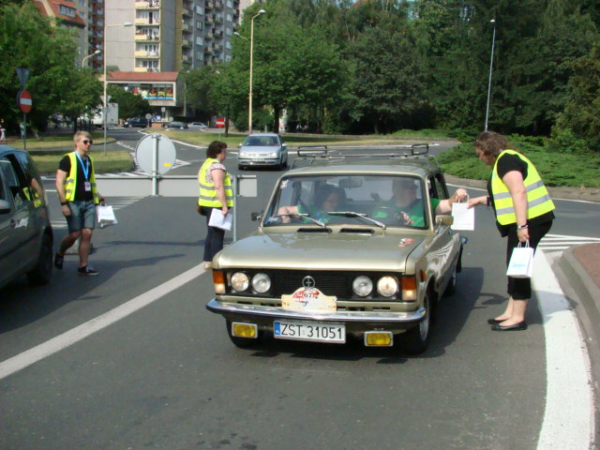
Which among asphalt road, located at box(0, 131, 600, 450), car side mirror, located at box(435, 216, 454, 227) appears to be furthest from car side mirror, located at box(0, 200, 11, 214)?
car side mirror, located at box(435, 216, 454, 227)

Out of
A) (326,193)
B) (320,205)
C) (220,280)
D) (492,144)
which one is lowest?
(220,280)

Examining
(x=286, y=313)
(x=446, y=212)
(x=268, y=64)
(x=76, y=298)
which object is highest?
(x=268, y=64)

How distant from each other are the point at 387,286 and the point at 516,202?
→ 170 cm

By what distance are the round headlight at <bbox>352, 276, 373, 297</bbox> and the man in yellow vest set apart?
497cm

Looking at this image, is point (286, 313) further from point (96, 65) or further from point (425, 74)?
point (96, 65)

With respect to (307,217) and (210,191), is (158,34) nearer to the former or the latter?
(210,191)

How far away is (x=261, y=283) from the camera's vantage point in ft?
18.4

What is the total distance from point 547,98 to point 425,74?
1236cm

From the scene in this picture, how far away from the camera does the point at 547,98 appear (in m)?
68.3

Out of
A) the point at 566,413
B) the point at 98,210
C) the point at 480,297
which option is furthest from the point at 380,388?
the point at 98,210

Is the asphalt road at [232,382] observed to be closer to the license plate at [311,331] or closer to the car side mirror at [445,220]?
the license plate at [311,331]

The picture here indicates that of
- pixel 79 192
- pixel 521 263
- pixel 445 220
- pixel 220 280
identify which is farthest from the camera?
pixel 79 192

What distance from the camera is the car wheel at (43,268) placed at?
873 centimetres

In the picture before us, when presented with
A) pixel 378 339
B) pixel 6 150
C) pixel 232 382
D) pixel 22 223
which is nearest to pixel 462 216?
pixel 378 339
